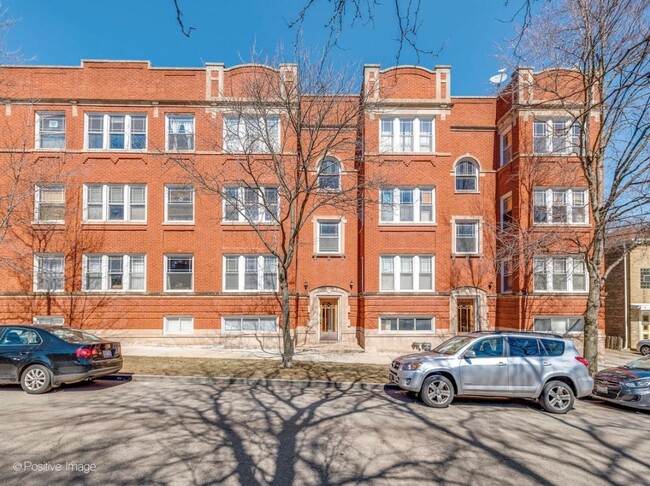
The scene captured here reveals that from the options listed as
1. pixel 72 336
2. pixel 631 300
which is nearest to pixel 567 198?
pixel 631 300

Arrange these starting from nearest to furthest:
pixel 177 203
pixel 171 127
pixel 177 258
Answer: pixel 177 258 → pixel 177 203 → pixel 171 127

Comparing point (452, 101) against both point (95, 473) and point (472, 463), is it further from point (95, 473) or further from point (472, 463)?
point (95, 473)

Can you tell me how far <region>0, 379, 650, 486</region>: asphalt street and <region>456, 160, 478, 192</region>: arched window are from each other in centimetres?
1278

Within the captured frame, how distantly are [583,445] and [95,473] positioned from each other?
7085 millimetres

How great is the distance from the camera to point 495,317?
63.4ft

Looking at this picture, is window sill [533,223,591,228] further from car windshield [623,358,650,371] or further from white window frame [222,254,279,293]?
white window frame [222,254,279,293]

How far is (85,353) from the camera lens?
892 cm

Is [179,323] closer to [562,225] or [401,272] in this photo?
[401,272]

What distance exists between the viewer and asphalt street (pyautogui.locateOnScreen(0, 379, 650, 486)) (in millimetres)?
4902

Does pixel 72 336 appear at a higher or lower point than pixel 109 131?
lower

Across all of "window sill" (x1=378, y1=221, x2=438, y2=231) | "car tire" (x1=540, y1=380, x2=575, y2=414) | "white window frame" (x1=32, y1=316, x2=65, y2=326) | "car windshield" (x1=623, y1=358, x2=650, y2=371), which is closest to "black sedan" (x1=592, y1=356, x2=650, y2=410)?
"car windshield" (x1=623, y1=358, x2=650, y2=371)

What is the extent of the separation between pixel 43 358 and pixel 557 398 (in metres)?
11.2

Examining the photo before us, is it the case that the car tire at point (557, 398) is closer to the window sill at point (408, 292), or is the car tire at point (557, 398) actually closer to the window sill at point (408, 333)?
the window sill at point (408, 333)

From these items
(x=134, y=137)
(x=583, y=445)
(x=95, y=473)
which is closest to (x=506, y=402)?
(x=583, y=445)
